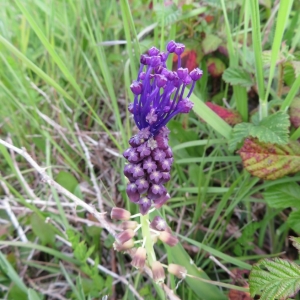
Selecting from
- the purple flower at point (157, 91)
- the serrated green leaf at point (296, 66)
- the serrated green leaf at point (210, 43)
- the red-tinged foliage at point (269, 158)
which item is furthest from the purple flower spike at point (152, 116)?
the serrated green leaf at point (210, 43)

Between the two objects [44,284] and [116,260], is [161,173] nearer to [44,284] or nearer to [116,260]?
[116,260]

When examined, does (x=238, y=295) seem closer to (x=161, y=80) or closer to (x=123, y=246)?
(x=123, y=246)

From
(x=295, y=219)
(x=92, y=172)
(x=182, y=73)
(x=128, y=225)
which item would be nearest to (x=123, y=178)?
(x=92, y=172)

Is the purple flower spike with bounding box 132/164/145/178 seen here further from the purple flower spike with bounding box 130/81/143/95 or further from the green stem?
the green stem

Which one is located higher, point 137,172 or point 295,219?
point 137,172

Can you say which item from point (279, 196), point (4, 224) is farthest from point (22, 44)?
point (279, 196)

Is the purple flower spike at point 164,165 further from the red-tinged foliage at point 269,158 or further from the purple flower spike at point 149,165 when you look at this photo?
the red-tinged foliage at point 269,158
